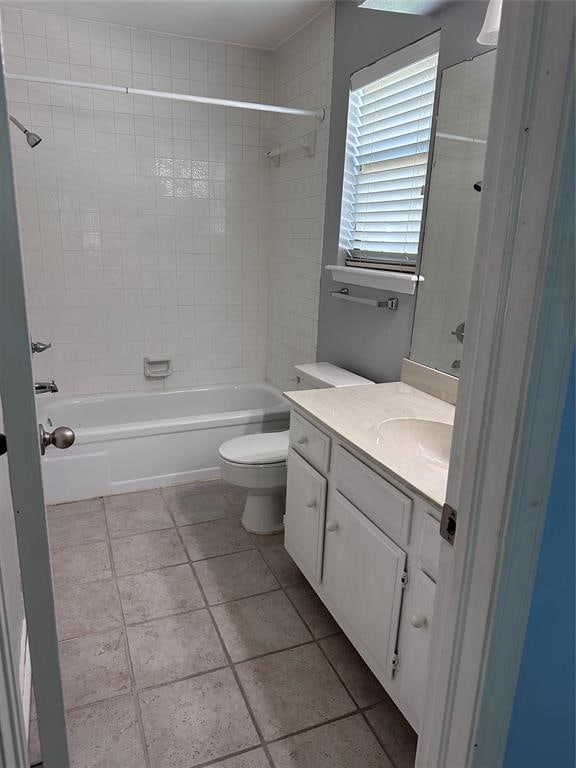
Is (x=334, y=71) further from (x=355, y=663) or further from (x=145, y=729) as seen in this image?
(x=145, y=729)

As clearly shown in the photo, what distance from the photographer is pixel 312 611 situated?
2.14m

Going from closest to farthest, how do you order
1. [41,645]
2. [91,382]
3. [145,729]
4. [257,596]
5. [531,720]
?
[531,720] < [41,645] < [145,729] < [257,596] < [91,382]

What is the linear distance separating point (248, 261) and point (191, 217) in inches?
19.1

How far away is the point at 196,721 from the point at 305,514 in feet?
2.57

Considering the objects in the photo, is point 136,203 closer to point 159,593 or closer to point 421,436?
point 159,593

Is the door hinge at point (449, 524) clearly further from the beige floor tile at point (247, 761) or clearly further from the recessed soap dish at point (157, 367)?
the recessed soap dish at point (157, 367)

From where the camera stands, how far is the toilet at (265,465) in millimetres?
2545

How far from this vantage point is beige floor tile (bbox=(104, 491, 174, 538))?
107 inches

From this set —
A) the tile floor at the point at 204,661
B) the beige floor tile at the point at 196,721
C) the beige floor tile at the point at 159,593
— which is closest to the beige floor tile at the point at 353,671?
the tile floor at the point at 204,661

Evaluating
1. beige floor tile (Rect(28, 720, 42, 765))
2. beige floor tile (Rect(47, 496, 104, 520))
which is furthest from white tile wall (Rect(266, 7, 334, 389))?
beige floor tile (Rect(28, 720, 42, 765))

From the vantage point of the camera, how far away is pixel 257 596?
2.22 metres

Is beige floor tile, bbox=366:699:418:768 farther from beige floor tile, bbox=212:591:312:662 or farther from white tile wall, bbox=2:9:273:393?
white tile wall, bbox=2:9:273:393

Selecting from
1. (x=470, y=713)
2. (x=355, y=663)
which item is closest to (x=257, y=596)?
(x=355, y=663)

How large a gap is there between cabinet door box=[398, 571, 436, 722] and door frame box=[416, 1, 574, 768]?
0.53 m
